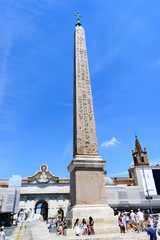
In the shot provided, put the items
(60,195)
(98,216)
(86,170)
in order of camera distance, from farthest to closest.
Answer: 1. (60,195)
2. (86,170)
3. (98,216)

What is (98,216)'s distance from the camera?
22.6 feet

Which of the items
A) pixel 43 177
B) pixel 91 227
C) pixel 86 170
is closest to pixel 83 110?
pixel 86 170

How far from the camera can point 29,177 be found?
38531 millimetres

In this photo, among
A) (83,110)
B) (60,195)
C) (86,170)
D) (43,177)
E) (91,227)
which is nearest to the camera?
(91,227)

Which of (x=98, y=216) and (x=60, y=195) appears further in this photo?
(x=60, y=195)

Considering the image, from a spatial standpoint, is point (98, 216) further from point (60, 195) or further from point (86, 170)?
point (60, 195)

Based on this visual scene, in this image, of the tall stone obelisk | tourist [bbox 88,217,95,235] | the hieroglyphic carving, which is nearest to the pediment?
the tall stone obelisk

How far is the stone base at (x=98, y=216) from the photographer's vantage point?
21.7 ft

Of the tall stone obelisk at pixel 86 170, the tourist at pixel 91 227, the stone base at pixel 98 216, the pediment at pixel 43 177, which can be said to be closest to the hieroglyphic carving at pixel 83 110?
the tall stone obelisk at pixel 86 170

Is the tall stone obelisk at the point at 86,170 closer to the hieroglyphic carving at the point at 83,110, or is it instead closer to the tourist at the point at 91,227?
the hieroglyphic carving at the point at 83,110

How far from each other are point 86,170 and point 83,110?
129 inches

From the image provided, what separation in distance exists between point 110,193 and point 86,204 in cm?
2914

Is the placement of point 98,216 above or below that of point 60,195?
below

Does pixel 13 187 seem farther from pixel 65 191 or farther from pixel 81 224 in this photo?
pixel 81 224
